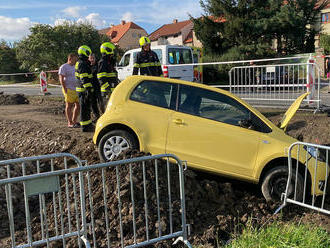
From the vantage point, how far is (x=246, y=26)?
27.3 m

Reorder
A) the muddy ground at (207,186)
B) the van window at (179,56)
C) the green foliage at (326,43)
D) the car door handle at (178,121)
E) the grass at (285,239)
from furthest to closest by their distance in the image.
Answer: the green foliage at (326,43) → the van window at (179,56) → the car door handle at (178,121) → the muddy ground at (207,186) → the grass at (285,239)

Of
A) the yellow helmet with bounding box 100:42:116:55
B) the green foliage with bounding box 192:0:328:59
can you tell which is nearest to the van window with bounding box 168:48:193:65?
the yellow helmet with bounding box 100:42:116:55

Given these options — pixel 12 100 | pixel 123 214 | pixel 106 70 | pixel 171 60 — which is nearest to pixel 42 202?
pixel 123 214

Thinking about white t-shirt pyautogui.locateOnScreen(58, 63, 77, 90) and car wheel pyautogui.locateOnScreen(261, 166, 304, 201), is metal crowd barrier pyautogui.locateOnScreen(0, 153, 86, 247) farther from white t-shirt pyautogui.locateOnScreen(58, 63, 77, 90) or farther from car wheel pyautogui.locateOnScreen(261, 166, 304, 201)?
car wheel pyautogui.locateOnScreen(261, 166, 304, 201)

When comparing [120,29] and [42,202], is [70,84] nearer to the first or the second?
[42,202]

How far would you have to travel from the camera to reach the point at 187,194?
4840 millimetres

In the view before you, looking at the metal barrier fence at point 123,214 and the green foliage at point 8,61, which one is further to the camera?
the green foliage at point 8,61

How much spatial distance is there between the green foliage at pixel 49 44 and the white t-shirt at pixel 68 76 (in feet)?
89.2

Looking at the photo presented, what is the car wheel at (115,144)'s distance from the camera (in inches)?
211

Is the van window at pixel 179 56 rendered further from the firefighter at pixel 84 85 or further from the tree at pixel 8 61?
the tree at pixel 8 61

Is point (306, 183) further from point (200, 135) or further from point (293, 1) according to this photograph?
point (293, 1)

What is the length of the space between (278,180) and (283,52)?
92.9 feet

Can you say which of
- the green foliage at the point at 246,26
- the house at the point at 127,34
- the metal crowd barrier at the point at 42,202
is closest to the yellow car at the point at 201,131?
the metal crowd barrier at the point at 42,202

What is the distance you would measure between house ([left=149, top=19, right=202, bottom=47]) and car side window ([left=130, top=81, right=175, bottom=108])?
5955cm
